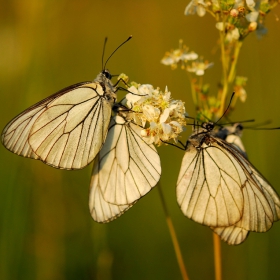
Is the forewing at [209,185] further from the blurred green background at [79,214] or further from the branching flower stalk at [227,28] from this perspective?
the blurred green background at [79,214]

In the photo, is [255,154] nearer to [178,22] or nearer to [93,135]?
[93,135]

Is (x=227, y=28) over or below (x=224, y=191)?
over

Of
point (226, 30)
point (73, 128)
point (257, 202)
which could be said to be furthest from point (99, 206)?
point (226, 30)

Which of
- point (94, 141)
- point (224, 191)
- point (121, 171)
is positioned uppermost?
point (94, 141)

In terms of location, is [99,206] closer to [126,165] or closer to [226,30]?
[126,165]

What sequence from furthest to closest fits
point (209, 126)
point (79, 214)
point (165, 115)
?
point (79, 214)
point (209, 126)
point (165, 115)

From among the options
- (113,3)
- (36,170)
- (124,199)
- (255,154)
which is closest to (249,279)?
(255,154)

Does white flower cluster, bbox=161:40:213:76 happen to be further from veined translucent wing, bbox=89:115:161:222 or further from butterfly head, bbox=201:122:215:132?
veined translucent wing, bbox=89:115:161:222

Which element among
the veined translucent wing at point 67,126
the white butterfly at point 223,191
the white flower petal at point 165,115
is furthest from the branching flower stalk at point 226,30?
the veined translucent wing at point 67,126
